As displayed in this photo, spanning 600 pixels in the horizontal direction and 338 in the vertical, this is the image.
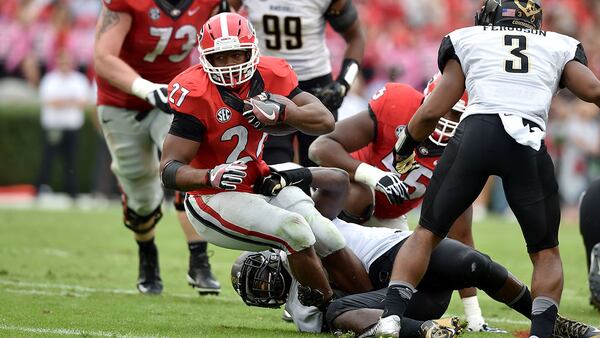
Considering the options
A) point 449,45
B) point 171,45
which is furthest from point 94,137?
point 449,45

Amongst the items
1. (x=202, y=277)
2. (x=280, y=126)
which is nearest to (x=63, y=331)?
(x=280, y=126)

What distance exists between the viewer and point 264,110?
543 cm

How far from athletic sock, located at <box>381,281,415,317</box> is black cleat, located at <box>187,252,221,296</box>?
7.73 ft

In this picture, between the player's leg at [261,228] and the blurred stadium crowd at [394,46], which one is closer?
the player's leg at [261,228]

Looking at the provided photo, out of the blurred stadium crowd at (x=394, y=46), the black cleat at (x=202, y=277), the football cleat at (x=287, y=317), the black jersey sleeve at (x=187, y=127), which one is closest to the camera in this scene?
the black jersey sleeve at (x=187, y=127)

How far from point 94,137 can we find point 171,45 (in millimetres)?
8745

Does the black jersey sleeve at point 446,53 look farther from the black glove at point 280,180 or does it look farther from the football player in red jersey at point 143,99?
the football player in red jersey at point 143,99

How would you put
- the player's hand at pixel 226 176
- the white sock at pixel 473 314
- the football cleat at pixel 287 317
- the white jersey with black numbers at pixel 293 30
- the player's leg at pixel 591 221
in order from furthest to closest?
1. the white jersey with black numbers at pixel 293 30
2. the player's leg at pixel 591 221
3. the football cleat at pixel 287 317
4. the white sock at pixel 473 314
5. the player's hand at pixel 226 176

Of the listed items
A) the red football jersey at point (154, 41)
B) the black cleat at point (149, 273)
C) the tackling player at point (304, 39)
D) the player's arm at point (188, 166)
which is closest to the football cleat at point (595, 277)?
the tackling player at point (304, 39)

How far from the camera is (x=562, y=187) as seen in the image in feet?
51.3

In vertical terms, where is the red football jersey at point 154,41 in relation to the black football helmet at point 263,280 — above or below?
above

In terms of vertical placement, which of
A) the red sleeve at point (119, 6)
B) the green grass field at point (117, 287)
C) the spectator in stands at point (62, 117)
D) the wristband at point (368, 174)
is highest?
the red sleeve at point (119, 6)

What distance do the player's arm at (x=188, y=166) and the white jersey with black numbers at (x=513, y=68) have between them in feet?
3.75

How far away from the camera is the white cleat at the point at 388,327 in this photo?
499 cm
